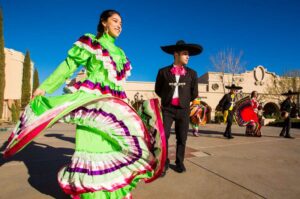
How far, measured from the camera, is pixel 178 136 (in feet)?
12.8

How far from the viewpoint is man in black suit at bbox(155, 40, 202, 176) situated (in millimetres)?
3821

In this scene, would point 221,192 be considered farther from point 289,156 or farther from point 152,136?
point 289,156

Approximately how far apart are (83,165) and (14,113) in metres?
15.8

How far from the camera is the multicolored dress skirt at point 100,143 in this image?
1.95 metres

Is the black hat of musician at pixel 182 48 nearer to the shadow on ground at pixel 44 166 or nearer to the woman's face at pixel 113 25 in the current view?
the woman's face at pixel 113 25

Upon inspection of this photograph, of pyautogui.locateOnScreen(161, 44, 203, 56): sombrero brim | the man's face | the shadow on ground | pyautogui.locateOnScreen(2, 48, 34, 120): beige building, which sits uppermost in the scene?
pyautogui.locateOnScreen(2, 48, 34, 120): beige building

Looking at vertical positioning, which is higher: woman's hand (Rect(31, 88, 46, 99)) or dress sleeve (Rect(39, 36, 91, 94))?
dress sleeve (Rect(39, 36, 91, 94))

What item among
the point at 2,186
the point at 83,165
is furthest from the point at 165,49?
the point at 2,186

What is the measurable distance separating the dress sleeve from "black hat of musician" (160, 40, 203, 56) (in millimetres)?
1902

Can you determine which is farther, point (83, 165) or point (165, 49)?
point (165, 49)

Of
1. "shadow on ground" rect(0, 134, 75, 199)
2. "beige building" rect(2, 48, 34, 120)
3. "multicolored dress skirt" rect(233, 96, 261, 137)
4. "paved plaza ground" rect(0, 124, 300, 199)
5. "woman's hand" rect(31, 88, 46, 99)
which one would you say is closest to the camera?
"woman's hand" rect(31, 88, 46, 99)

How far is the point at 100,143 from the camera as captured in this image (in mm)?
2145

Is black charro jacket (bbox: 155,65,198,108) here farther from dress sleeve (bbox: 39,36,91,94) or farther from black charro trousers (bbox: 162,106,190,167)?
dress sleeve (bbox: 39,36,91,94)

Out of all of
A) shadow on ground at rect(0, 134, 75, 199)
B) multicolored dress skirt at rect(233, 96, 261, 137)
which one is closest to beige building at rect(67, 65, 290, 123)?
multicolored dress skirt at rect(233, 96, 261, 137)
